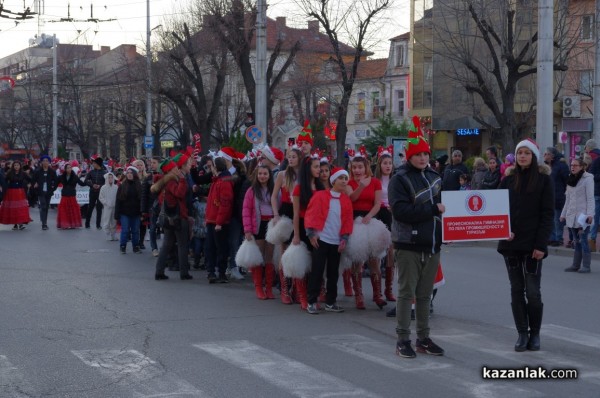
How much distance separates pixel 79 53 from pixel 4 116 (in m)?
8.23

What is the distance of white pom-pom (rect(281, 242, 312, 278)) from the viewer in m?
10.9

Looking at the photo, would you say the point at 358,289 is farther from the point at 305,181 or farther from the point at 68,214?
the point at 68,214

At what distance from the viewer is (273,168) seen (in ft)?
42.6

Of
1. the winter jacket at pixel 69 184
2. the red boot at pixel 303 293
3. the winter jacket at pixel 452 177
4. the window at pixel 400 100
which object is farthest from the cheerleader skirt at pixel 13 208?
the window at pixel 400 100

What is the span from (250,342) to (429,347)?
68.8 inches

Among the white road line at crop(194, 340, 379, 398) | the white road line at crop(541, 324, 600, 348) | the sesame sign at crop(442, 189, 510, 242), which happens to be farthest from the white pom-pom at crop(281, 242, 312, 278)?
the white road line at crop(541, 324, 600, 348)

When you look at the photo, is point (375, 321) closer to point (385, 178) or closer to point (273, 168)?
point (385, 178)

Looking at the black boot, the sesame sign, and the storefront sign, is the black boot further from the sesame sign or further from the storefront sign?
the storefront sign

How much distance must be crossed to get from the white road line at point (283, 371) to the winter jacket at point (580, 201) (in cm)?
749

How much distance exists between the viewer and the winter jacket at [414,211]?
27.0 feet

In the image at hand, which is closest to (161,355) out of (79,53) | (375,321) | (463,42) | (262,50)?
(375,321)

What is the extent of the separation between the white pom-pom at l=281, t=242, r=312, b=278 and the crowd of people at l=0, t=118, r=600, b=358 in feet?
0.05

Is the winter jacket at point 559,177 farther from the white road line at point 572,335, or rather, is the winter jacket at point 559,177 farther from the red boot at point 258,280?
the white road line at point 572,335

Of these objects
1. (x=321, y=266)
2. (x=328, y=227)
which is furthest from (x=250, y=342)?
(x=328, y=227)
